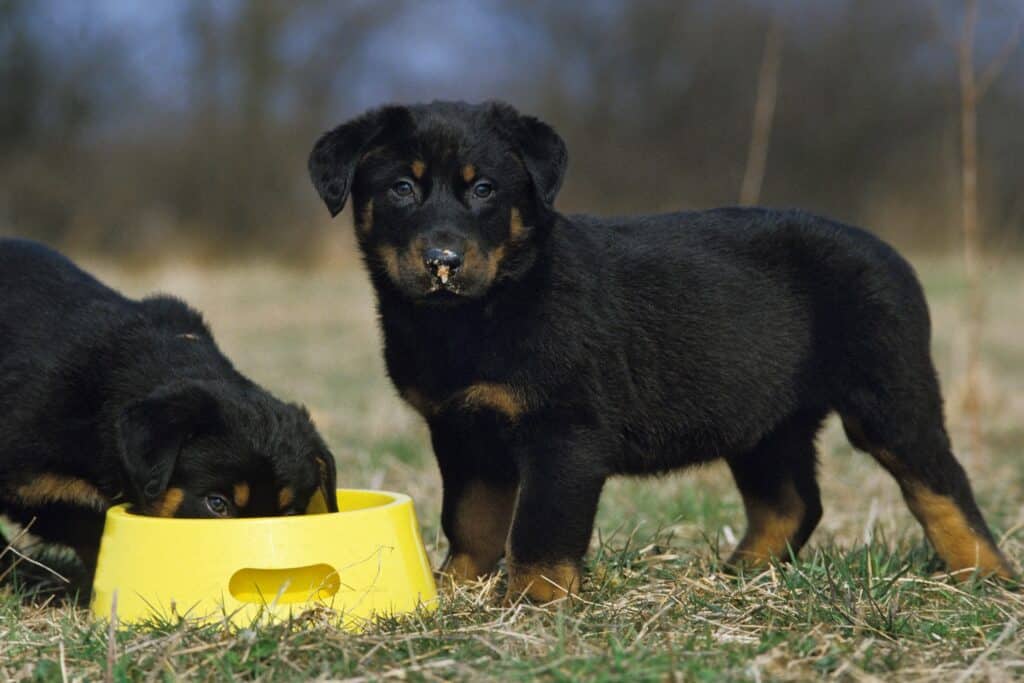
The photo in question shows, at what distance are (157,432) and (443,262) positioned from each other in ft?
2.80

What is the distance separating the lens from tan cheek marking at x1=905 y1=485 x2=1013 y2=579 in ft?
11.9

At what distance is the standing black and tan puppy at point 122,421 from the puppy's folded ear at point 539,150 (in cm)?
95

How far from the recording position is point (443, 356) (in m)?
3.25

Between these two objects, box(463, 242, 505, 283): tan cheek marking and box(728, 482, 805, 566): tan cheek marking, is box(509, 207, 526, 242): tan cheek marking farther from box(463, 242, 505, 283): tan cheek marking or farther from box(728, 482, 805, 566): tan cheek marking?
box(728, 482, 805, 566): tan cheek marking

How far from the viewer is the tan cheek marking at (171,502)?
3.16 metres

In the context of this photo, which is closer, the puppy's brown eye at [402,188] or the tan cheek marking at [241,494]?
the tan cheek marking at [241,494]

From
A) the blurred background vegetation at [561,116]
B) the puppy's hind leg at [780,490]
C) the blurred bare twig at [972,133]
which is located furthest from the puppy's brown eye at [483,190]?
the blurred background vegetation at [561,116]

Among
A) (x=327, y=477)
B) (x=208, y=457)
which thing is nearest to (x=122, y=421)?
(x=208, y=457)

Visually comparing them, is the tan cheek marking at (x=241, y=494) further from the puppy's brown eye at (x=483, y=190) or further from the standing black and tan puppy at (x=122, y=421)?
the puppy's brown eye at (x=483, y=190)

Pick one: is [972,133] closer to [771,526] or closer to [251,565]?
[771,526]

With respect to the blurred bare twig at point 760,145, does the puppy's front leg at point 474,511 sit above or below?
below

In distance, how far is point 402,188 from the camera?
132 inches

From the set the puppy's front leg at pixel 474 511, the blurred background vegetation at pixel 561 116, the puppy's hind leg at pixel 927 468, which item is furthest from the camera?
the blurred background vegetation at pixel 561 116

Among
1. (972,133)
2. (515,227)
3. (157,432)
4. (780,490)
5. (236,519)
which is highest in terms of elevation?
(972,133)
